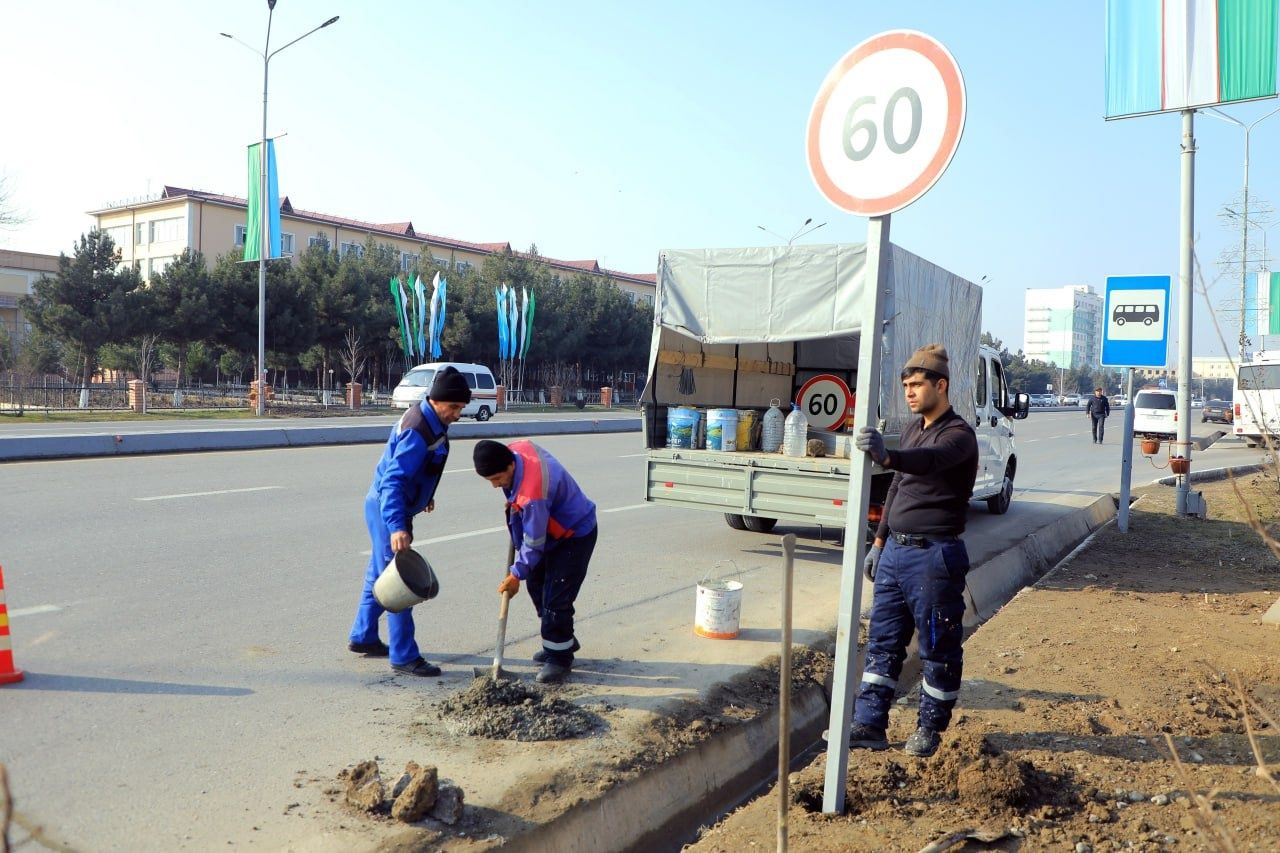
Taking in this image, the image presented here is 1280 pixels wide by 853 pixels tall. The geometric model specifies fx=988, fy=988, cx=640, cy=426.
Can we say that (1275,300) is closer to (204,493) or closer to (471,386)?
(471,386)

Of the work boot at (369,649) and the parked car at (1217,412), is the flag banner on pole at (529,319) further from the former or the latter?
the work boot at (369,649)

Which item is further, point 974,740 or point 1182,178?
point 1182,178

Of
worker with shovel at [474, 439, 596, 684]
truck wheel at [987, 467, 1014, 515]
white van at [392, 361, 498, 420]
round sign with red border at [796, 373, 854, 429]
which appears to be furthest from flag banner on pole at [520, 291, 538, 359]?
worker with shovel at [474, 439, 596, 684]

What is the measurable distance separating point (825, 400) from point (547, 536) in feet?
20.6

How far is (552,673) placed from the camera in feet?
17.3

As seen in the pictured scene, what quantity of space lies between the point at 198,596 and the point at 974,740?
17.0ft

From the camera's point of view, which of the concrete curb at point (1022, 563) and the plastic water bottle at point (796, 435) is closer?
the concrete curb at point (1022, 563)

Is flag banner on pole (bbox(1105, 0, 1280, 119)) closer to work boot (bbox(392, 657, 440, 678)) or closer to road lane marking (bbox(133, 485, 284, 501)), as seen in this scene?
work boot (bbox(392, 657, 440, 678))

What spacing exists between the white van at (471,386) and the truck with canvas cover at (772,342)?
75.3ft

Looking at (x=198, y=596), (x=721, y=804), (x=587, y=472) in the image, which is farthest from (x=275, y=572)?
(x=587, y=472)

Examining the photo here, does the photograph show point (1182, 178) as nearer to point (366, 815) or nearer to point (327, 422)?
point (366, 815)

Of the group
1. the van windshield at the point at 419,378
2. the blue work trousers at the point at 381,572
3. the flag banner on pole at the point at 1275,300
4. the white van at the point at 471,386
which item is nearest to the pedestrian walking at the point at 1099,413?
the flag banner on pole at the point at 1275,300

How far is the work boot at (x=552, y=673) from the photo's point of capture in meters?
5.24

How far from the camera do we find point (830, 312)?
888 cm
